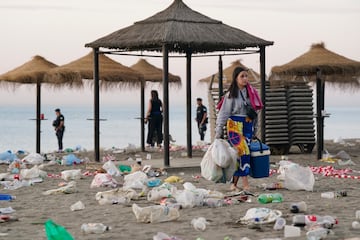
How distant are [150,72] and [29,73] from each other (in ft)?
15.2

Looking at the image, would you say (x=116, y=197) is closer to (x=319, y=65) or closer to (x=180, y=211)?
(x=180, y=211)

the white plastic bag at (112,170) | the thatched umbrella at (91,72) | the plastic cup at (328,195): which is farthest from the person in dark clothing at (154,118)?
the plastic cup at (328,195)

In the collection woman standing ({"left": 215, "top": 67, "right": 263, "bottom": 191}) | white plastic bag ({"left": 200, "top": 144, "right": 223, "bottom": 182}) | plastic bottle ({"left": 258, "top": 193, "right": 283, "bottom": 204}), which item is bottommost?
plastic bottle ({"left": 258, "top": 193, "right": 283, "bottom": 204})

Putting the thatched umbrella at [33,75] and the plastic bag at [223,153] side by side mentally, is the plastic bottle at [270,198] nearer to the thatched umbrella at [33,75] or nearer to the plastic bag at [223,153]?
the plastic bag at [223,153]

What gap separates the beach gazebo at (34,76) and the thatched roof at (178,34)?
4515 mm

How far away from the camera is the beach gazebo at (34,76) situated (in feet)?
64.4

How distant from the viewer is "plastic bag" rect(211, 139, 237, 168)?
9.95 m

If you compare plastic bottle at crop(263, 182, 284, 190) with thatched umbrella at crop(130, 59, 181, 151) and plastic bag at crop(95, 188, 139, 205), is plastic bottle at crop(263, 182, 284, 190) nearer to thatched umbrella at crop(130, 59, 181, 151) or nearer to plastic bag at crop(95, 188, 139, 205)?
plastic bag at crop(95, 188, 139, 205)

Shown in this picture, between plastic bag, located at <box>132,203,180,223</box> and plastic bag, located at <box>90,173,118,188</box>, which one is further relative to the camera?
plastic bag, located at <box>90,173,118,188</box>

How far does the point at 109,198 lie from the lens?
9609 mm

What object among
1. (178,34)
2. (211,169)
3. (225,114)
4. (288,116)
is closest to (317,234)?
(211,169)

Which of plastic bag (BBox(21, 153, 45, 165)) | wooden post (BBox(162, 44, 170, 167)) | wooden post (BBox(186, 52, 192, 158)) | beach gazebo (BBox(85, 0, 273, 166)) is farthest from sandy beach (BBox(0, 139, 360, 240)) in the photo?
wooden post (BBox(186, 52, 192, 158))

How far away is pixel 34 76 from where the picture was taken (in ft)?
64.2

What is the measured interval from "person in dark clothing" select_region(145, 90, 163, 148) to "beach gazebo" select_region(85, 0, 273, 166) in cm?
409
